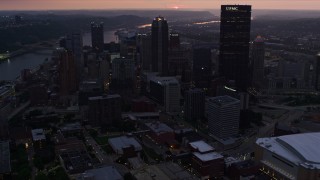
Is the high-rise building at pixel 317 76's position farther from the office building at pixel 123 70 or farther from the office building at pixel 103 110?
the office building at pixel 103 110

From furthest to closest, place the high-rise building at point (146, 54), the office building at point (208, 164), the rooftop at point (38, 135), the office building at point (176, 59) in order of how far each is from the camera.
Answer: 1. the high-rise building at point (146, 54)
2. the office building at point (176, 59)
3. the rooftop at point (38, 135)
4. the office building at point (208, 164)

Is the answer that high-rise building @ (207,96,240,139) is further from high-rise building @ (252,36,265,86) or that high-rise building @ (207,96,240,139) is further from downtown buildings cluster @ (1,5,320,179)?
high-rise building @ (252,36,265,86)

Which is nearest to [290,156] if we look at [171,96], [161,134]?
[161,134]

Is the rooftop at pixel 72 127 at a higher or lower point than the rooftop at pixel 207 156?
lower

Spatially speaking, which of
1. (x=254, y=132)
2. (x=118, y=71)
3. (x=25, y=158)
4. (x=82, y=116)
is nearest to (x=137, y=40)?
(x=118, y=71)

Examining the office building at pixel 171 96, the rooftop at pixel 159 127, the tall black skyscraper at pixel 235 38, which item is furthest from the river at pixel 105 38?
the rooftop at pixel 159 127

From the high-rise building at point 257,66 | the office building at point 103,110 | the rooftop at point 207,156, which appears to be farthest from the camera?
the high-rise building at point 257,66
